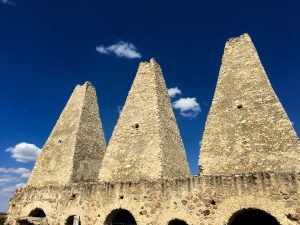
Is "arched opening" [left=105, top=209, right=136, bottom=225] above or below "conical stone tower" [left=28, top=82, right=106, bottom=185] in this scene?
below

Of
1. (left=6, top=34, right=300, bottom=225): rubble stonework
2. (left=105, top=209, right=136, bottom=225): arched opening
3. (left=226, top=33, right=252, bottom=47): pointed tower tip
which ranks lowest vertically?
(left=105, top=209, right=136, bottom=225): arched opening

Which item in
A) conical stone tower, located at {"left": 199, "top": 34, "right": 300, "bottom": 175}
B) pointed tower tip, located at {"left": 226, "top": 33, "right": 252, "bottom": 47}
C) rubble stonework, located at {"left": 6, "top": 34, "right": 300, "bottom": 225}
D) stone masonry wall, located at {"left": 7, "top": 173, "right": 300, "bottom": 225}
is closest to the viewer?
stone masonry wall, located at {"left": 7, "top": 173, "right": 300, "bottom": 225}

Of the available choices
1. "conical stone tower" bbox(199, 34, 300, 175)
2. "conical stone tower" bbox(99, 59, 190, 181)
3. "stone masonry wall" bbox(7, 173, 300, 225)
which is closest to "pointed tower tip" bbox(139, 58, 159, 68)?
"conical stone tower" bbox(99, 59, 190, 181)

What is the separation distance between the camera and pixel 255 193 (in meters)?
8.80

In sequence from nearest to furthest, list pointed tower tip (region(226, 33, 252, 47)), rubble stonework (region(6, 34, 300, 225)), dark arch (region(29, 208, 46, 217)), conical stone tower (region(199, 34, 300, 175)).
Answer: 1. rubble stonework (region(6, 34, 300, 225))
2. conical stone tower (region(199, 34, 300, 175))
3. dark arch (region(29, 208, 46, 217))
4. pointed tower tip (region(226, 33, 252, 47))

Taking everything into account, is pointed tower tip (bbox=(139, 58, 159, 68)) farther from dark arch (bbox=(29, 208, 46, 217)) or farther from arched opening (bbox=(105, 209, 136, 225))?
dark arch (bbox=(29, 208, 46, 217))

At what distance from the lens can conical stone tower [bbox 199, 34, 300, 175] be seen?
11.5 metres

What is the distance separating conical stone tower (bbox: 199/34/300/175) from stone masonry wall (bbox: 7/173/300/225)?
8.58 feet

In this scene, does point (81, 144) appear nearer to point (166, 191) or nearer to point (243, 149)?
point (166, 191)

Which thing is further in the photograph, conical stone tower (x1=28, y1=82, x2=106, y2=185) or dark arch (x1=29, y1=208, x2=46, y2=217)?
conical stone tower (x1=28, y1=82, x2=106, y2=185)

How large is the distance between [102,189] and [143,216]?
7.85 feet

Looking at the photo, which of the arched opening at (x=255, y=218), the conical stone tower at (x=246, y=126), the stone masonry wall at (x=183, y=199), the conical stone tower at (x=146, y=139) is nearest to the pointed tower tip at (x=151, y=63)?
the conical stone tower at (x=146, y=139)

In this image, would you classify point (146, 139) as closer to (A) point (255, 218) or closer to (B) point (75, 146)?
(B) point (75, 146)

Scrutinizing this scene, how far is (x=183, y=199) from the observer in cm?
999
